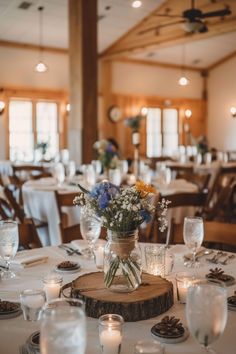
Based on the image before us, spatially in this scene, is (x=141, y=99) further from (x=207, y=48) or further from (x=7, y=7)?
(x=7, y=7)

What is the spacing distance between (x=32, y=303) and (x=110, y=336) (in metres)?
0.32

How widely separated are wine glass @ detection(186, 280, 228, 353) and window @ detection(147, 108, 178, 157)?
1336cm

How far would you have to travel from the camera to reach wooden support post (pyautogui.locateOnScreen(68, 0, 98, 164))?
761cm

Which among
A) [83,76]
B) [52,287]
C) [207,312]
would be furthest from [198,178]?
[207,312]

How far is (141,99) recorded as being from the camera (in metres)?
14.1

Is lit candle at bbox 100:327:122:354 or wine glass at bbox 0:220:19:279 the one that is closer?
lit candle at bbox 100:327:122:354

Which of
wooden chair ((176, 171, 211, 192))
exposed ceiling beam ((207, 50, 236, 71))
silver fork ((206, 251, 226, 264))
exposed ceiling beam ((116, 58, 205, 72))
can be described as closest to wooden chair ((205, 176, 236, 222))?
wooden chair ((176, 171, 211, 192))

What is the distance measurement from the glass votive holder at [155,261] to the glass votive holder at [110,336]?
2.14 ft

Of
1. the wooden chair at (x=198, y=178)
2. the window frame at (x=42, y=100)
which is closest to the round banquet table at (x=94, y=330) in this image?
the wooden chair at (x=198, y=178)

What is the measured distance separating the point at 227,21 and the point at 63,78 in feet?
14.5

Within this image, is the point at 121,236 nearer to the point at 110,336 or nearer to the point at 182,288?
the point at 182,288

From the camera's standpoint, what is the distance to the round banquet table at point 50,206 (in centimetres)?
477

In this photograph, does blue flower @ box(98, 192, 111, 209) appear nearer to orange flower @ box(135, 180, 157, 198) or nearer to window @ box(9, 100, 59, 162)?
orange flower @ box(135, 180, 157, 198)

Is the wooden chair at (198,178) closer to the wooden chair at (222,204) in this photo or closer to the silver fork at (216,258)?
the wooden chair at (222,204)
